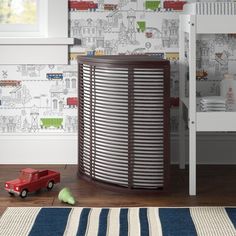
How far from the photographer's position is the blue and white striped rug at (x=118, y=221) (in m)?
2.15

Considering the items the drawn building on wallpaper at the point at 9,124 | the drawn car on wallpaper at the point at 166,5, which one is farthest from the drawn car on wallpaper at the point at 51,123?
the drawn car on wallpaper at the point at 166,5

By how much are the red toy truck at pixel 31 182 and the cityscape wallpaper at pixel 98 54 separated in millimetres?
532

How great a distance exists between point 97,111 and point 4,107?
69 centimetres

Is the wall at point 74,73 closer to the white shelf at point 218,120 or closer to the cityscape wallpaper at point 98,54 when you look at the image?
the cityscape wallpaper at point 98,54

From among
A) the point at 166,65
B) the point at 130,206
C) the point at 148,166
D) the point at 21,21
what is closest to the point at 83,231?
the point at 130,206

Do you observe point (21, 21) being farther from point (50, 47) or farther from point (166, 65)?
point (166, 65)

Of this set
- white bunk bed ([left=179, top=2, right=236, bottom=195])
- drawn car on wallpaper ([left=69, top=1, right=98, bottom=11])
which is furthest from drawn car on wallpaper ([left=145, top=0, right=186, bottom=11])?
white bunk bed ([left=179, top=2, right=236, bottom=195])

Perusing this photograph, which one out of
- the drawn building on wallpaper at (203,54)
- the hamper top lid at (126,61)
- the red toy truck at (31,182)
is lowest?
the red toy truck at (31,182)

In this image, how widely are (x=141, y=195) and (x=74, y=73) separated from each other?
858 mm

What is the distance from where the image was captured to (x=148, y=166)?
105 inches

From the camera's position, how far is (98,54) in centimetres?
321

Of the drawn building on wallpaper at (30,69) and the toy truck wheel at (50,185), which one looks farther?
the drawn building on wallpaper at (30,69)

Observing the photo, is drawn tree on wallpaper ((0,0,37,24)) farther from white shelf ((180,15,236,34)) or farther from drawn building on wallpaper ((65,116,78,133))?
white shelf ((180,15,236,34))

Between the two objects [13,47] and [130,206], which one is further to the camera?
[13,47]
